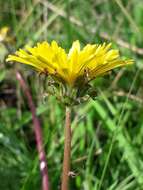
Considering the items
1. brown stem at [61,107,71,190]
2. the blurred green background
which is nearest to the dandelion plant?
brown stem at [61,107,71,190]

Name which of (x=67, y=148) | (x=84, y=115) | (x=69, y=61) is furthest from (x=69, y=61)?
(x=84, y=115)

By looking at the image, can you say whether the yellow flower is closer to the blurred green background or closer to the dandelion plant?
the dandelion plant

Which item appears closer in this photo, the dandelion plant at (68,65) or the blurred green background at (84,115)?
the dandelion plant at (68,65)

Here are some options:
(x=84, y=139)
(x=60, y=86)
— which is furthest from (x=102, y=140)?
(x=60, y=86)

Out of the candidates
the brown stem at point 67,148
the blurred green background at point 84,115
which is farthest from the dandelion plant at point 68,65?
the blurred green background at point 84,115

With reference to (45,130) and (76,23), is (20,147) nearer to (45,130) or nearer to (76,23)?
(45,130)

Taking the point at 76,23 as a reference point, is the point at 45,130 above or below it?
below

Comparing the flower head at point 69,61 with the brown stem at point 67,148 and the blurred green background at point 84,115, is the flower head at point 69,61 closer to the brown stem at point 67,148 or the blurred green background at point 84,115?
the brown stem at point 67,148
